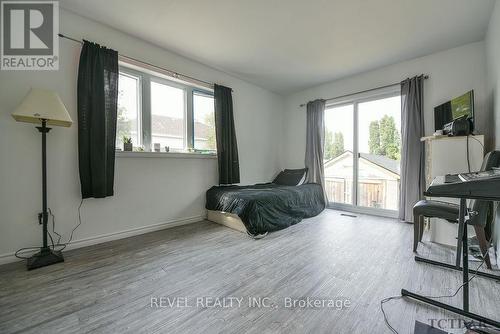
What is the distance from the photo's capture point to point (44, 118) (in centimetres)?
177

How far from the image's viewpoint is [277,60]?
3.18 meters

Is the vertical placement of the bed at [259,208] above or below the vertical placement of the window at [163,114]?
below

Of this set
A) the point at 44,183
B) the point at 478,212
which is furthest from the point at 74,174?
the point at 478,212

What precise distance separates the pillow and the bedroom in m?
0.78

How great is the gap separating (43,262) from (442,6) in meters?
4.40

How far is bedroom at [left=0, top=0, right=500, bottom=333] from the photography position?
1322 millimetres

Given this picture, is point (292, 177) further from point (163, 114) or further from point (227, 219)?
point (163, 114)

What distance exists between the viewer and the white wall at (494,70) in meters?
1.99

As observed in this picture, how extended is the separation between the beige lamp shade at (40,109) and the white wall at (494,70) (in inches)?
155

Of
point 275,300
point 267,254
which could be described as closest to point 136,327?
point 275,300

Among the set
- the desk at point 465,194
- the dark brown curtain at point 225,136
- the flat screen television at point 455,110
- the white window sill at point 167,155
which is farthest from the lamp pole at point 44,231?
the flat screen television at point 455,110

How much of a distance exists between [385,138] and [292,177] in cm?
169

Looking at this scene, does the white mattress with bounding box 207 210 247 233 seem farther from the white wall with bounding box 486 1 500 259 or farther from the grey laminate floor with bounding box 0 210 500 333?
the white wall with bounding box 486 1 500 259

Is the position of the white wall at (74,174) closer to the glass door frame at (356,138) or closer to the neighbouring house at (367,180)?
the glass door frame at (356,138)
